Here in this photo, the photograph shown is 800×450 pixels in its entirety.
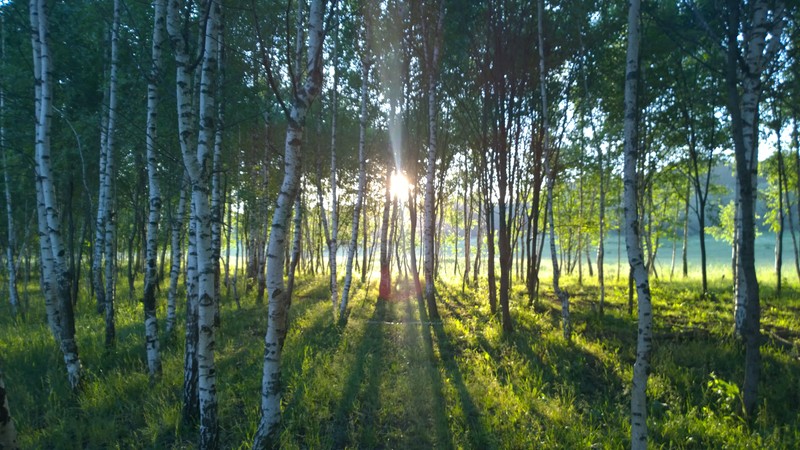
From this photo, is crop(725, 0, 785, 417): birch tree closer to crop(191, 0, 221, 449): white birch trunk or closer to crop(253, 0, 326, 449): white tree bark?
crop(253, 0, 326, 449): white tree bark

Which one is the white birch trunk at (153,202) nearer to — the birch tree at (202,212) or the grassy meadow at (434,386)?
the grassy meadow at (434,386)

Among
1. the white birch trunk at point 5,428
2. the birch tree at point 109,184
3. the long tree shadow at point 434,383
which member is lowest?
the long tree shadow at point 434,383

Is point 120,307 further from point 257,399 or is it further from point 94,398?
point 257,399

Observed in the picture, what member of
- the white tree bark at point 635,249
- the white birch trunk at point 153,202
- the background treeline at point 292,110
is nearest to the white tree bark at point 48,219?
the background treeline at point 292,110

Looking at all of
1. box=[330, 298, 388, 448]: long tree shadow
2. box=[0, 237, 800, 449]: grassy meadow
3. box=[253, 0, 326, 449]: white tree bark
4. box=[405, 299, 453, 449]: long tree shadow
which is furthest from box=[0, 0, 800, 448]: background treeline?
box=[405, 299, 453, 449]: long tree shadow

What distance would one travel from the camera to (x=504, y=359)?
809 cm

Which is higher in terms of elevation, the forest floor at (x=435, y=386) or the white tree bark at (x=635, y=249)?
the white tree bark at (x=635, y=249)

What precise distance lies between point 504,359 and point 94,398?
298 inches

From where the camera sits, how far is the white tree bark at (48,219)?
6062 mm

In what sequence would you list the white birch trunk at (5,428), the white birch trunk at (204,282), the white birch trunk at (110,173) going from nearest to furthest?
1. the white birch trunk at (5,428)
2. the white birch trunk at (204,282)
3. the white birch trunk at (110,173)

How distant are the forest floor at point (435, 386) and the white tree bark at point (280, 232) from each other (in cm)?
85

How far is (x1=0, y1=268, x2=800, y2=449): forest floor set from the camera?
5156mm

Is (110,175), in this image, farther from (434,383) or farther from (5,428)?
(434,383)

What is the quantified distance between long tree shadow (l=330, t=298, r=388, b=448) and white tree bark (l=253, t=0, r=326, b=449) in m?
1.29
